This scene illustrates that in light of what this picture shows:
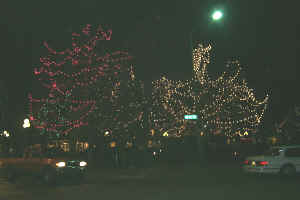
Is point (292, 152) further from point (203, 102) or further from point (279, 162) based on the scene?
point (203, 102)

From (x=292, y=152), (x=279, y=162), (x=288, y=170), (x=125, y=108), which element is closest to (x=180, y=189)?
(x=279, y=162)

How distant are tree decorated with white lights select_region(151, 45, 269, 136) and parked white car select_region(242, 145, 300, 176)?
8391 mm

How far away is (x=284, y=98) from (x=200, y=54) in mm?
13172

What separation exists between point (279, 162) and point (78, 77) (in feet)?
45.1

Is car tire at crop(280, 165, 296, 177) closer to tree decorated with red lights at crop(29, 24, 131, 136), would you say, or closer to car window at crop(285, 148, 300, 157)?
car window at crop(285, 148, 300, 157)

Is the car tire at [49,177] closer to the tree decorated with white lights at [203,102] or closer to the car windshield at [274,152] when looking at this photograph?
the car windshield at [274,152]

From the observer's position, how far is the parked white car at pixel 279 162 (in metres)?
19.0

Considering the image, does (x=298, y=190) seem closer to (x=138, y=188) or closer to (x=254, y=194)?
(x=254, y=194)

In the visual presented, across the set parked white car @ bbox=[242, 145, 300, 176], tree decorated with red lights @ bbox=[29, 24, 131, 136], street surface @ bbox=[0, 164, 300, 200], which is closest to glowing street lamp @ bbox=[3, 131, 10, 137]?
tree decorated with red lights @ bbox=[29, 24, 131, 136]

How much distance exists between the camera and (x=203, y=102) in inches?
1094

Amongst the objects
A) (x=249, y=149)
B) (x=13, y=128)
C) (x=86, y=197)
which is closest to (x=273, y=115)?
(x=249, y=149)

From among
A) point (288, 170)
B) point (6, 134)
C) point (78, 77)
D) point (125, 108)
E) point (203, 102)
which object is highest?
point (78, 77)

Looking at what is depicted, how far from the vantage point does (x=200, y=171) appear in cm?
2178

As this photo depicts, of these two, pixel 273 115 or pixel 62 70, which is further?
pixel 273 115
